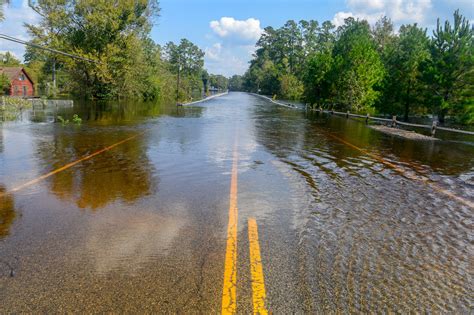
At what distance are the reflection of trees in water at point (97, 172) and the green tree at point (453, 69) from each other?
23931mm

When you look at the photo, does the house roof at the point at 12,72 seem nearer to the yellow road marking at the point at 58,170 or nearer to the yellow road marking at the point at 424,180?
the yellow road marking at the point at 58,170

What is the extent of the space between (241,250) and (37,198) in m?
4.13

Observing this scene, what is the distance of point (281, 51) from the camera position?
139m

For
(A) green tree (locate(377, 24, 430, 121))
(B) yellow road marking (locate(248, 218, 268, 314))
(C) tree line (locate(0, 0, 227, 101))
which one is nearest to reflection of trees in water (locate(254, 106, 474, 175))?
(B) yellow road marking (locate(248, 218, 268, 314))

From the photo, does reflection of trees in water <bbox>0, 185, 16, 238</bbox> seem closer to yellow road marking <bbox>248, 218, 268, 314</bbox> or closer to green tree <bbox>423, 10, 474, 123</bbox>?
yellow road marking <bbox>248, 218, 268, 314</bbox>

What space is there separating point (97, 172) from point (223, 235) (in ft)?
16.1

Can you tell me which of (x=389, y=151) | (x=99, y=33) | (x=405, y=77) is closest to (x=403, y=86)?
(x=405, y=77)

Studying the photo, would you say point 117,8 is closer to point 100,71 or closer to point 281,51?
point 100,71

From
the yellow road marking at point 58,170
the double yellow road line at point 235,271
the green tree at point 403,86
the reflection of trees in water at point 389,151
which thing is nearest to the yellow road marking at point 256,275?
the double yellow road line at point 235,271

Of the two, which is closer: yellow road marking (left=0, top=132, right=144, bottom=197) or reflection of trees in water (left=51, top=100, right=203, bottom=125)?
yellow road marking (left=0, top=132, right=144, bottom=197)

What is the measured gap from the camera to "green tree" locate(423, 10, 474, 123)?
26125 millimetres

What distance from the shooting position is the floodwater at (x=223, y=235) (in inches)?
131

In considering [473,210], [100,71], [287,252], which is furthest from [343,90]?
[287,252]

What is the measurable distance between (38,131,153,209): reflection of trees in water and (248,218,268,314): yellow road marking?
2692mm
